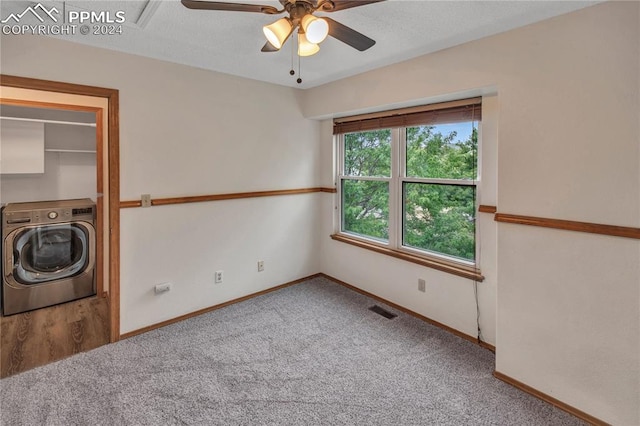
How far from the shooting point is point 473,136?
2582 millimetres

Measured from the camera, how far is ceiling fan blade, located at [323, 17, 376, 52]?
1.57 metres

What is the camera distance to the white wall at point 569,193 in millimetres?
1644

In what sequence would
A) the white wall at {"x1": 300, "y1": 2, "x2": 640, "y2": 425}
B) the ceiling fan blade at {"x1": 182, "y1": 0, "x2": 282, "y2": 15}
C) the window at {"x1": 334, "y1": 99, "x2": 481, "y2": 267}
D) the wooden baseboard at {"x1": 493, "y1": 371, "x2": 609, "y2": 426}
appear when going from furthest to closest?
the window at {"x1": 334, "y1": 99, "x2": 481, "y2": 267} → the wooden baseboard at {"x1": 493, "y1": 371, "x2": 609, "y2": 426} → the white wall at {"x1": 300, "y1": 2, "x2": 640, "y2": 425} → the ceiling fan blade at {"x1": 182, "y1": 0, "x2": 282, "y2": 15}

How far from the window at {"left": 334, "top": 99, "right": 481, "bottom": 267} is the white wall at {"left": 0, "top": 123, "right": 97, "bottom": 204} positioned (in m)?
3.03

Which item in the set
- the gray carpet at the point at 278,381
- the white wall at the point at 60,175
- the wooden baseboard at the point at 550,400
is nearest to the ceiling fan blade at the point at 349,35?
the gray carpet at the point at 278,381

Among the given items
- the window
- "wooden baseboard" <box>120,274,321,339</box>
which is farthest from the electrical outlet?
the window

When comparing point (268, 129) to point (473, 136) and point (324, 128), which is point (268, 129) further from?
point (473, 136)

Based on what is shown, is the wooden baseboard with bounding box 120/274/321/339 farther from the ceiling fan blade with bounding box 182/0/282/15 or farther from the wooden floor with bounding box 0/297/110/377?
the ceiling fan blade with bounding box 182/0/282/15

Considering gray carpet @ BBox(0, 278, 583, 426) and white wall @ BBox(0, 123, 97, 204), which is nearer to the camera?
gray carpet @ BBox(0, 278, 583, 426)

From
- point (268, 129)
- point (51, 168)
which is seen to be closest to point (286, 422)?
point (268, 129)

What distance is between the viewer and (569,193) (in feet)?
6.00

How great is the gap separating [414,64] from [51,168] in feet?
13.4

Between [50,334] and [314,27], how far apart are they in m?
3.31

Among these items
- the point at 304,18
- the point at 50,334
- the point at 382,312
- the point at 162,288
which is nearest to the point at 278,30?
the point at 304,18
